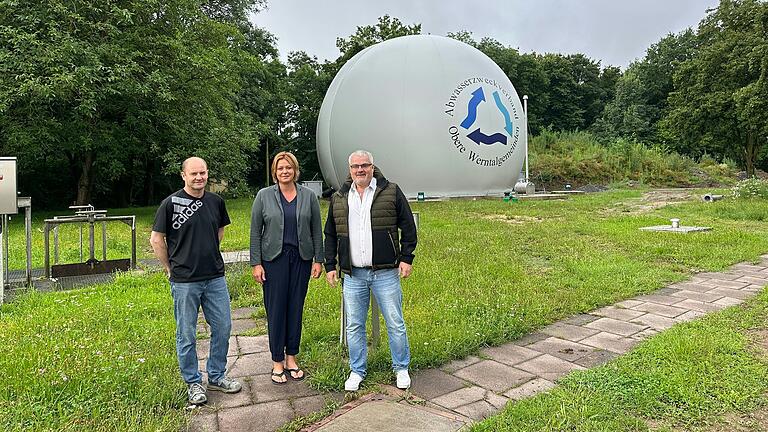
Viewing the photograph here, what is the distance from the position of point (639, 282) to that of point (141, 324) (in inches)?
187

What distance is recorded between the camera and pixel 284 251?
3223 millimetres

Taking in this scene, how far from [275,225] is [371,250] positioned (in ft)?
1.96

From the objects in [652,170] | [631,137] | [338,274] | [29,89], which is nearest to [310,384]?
[338,274]

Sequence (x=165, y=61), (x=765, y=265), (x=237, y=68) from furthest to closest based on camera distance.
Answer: (x=237, y=68) < (x=165, y=61) < (x=765, y=265)

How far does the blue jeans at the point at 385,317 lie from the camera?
3.16 m

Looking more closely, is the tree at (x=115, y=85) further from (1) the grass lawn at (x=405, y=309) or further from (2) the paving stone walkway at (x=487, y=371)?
(2) the paving stone walkway at (x=487, y=371)

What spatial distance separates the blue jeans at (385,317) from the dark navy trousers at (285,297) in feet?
1.08

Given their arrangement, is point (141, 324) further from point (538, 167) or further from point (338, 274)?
point (538, 167)

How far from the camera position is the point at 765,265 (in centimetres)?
659

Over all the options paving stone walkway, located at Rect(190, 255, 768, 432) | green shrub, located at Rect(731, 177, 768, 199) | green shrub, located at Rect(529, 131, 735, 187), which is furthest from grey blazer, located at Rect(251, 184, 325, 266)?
green shrub, located at Rect(529, 131, 735, 187)

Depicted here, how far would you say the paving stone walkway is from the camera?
2783 mm

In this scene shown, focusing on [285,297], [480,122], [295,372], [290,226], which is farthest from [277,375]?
[480,122]

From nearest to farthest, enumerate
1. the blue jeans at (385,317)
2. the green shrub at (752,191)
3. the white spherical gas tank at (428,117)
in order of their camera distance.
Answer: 1. the blue jeans at (385,317)
2. the green shrub at (752,191)
3. the white spherical gas tank at (428,117)

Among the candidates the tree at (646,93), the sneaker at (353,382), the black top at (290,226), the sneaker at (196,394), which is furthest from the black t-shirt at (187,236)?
the tree at (646,93)
